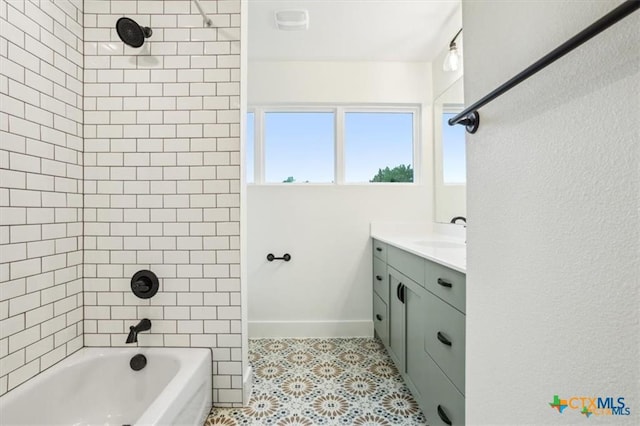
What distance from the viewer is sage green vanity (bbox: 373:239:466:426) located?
107cm

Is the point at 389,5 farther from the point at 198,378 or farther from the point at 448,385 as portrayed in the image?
the point at 198,378

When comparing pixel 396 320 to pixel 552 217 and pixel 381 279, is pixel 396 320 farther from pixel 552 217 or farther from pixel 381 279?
pixel 552 217

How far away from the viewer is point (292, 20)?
2.02 m

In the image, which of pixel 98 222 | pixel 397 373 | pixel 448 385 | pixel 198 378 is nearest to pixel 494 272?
pixel 448 385

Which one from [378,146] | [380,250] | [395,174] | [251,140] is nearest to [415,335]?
[380,250]

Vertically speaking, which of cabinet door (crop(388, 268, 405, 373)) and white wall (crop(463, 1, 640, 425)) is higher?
white wall (crop(463, 1, 640, 425))

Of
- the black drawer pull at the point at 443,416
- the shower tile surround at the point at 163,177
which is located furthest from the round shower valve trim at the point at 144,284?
the black drawer pull at the point at 443,416

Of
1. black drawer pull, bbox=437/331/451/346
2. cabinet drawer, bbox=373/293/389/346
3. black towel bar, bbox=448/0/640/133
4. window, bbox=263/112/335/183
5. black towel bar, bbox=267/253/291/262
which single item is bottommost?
cabinet drawer, bbox=373/293/389/346

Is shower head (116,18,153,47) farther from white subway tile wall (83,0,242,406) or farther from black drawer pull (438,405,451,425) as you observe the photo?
black drawer pull (438,405,451,425)

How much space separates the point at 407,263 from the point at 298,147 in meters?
1.58

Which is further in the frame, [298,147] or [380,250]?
[298,147]

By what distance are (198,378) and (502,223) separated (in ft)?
4.89

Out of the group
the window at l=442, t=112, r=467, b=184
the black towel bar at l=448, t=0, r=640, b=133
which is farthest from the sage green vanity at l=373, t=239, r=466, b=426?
the window at l=442, t=112, r=467, b=184

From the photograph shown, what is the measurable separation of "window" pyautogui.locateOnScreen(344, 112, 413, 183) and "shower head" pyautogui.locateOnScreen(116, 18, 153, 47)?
171 centimetres
